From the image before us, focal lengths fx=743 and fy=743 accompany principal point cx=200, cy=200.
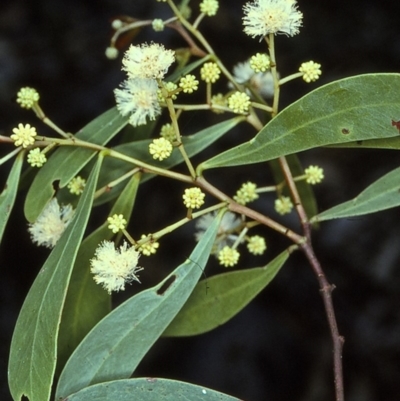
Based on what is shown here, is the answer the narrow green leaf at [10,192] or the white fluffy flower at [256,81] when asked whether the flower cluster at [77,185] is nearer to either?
the narrow green leaf at [10,192]

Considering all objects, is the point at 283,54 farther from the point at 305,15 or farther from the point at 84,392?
the point at 84,392

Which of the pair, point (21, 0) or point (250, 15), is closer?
point (250, 15)

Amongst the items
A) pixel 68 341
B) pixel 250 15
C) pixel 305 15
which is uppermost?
pixel 305 15

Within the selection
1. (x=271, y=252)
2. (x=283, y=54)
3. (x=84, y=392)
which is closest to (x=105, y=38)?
(x=283, y=54)

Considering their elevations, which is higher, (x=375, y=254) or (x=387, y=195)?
(x=375, y=254)

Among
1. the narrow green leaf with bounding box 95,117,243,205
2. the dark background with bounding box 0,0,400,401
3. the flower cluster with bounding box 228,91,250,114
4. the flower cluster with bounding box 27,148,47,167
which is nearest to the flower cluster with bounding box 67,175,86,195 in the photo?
the narrow green leaf with bounding box 95,117,243,205

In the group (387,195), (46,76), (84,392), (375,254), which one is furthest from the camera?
(46,76)
